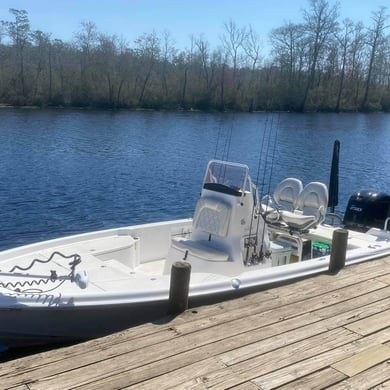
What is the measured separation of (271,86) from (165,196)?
50275 millimetres

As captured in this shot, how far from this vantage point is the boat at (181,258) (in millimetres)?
5145

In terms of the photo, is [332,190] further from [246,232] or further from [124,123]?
[124,123]

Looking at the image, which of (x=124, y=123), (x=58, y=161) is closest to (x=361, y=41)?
(x=124, y=123)

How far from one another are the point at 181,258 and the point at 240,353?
2576mm

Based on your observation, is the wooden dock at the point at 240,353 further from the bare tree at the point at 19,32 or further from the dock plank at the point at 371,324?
the bare tree at the point at 19,32

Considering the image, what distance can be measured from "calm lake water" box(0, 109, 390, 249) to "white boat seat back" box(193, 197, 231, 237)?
1545 millimetres

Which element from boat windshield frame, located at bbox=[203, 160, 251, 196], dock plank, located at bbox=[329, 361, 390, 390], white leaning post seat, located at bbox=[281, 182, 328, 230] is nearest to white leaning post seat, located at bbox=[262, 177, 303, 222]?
white leaning post seat, located at bbox=[281, 182, 328, 230]

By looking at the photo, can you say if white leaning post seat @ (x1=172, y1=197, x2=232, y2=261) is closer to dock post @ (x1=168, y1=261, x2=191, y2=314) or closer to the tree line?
dock post @ (x1=168, y1=261, x2=191, y2=314)

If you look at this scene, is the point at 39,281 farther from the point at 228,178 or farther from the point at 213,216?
the point at 228,178

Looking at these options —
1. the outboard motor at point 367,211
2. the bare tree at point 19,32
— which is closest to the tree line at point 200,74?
the bare tree at point 19,32

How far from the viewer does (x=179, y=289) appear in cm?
489

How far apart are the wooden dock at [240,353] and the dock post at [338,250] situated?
37.1 inches

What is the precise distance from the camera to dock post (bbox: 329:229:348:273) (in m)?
6.17

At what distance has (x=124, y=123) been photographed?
41906mm
